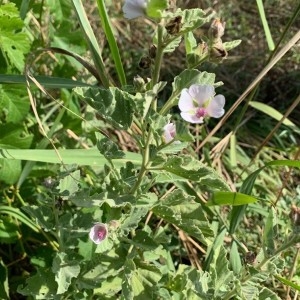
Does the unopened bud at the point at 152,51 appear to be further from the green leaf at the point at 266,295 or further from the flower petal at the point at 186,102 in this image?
the green leaf at the point at 266,295

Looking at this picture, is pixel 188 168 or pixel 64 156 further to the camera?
pixel 64 156

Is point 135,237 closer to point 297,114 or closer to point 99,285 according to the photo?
point 99,285

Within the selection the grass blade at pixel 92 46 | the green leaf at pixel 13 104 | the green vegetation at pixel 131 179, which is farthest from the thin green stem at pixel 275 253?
the green leaf at pixel 13 104

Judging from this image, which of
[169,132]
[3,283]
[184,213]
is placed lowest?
[3,283]

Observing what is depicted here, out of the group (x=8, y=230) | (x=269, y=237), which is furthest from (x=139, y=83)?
(x=8, y=230)

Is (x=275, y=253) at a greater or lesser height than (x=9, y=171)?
greater

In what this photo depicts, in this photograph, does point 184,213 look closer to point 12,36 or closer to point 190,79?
point 190,79

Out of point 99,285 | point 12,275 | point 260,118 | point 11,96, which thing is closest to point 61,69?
point 11,96

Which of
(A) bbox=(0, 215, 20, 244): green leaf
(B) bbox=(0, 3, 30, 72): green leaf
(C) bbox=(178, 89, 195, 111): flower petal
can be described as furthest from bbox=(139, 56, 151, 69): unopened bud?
(A) bbox=(0, 215, 20, 244): green leaf
